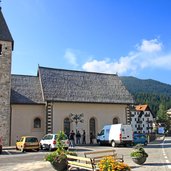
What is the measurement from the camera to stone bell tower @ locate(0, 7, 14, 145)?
33.3 meters

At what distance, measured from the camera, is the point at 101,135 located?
34.8 metres

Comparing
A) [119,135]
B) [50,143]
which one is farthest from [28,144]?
[119,135]

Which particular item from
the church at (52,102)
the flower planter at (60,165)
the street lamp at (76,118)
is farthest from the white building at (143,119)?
the flower planter at (60,165)

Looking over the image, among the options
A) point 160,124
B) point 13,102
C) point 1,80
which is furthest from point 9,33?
point 160,124

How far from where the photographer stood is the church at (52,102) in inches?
1366

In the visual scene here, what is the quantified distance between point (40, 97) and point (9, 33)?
9.31 metres

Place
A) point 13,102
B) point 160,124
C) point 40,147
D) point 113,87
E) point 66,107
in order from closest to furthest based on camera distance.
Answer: point 40,147, point 13,102, point 66,107, point 113,87, point 160,124

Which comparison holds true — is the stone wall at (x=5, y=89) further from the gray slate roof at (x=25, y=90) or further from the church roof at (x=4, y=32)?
the gray slate roof at (x=25, y=90)

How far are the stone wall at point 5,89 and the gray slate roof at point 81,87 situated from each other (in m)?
4.78

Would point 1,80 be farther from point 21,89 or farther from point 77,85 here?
point 77,85

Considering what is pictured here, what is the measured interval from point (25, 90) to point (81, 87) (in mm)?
7970

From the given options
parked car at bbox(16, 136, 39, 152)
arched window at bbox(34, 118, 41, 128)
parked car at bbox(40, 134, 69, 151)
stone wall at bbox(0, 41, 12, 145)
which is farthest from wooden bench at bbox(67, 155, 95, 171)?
arched window at bbox(34, 118, 41, 128)

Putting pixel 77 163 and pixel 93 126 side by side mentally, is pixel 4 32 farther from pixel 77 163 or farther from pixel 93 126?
pixel 77 163

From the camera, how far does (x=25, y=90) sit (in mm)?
37688
